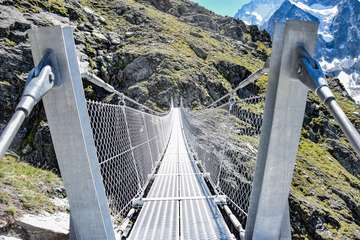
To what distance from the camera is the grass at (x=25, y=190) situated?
3825 mm

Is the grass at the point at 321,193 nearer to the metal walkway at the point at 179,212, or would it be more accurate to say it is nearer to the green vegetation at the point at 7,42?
the metal walkway at the point at 179,212

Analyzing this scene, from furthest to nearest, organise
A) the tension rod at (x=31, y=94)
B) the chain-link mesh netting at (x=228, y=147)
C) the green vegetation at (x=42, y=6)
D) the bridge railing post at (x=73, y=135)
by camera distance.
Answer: the green vegetation at (x=42, y=6), the chain-link mesh netting at (x=228, y=147), the bridge railing post at (x=73, y=135), the tension rod at (x=31, y=94)

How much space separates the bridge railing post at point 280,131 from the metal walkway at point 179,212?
104cm

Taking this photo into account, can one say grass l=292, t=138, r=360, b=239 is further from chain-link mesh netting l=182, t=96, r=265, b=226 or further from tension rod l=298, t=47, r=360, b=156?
tension rod l=298, t=47, r=360, b=156

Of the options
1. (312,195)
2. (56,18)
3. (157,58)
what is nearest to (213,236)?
(312,195)

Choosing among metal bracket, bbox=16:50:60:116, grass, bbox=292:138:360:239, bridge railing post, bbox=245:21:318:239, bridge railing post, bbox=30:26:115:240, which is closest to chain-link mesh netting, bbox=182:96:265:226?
bridge railing post, bbox=245:21:318:239

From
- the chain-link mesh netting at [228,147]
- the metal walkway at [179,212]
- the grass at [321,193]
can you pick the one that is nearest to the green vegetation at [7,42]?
the chain-link mesh netting at [228,147]

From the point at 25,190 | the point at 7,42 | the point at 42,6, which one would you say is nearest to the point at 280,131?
the point at 25,190

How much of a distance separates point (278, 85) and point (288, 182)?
0.62 metres

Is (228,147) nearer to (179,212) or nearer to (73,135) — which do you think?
(179,212)

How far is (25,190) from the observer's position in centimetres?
430

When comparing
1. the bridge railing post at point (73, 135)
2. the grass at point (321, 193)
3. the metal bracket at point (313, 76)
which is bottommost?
the grass at point (321, 193)

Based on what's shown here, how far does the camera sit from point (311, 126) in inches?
1828

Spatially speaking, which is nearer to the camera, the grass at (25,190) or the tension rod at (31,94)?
the tension rod at (31,94)
